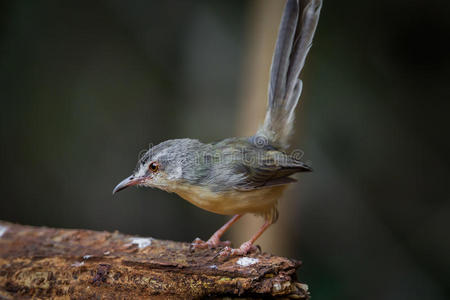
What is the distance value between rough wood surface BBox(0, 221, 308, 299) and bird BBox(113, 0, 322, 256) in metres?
0.31

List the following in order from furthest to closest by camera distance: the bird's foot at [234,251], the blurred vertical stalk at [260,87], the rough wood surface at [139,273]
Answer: the blurred vertical stalk at [260,87] < the bird's foot at [234,251] < the rough wood surface at [139,273]

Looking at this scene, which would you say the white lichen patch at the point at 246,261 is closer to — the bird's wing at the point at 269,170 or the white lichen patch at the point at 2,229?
the bird's wing at the point at 269,170

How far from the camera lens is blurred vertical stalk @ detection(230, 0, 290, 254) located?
5.28 m

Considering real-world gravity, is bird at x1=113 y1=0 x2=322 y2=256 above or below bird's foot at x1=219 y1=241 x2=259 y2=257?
above

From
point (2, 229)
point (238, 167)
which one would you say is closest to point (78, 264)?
point (2, 229)

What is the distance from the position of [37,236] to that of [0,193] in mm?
3577

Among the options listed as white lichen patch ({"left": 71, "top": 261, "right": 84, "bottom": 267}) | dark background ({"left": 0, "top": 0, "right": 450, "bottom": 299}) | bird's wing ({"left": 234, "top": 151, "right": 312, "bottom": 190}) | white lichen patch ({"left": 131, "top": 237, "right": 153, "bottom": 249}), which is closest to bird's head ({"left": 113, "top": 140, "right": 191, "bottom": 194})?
white lichen patch ({"left": 131, "top": 237, "right": 153, "bottom": 249})

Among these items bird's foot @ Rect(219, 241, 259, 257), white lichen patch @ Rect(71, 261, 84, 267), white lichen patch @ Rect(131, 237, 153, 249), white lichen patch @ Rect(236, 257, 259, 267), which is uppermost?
white lichen patch @ Rect(236, 257, 259, 267)

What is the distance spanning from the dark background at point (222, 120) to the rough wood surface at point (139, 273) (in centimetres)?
282

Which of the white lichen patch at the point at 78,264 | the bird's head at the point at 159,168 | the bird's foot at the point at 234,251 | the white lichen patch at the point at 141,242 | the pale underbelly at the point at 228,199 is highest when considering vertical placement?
the bird's head at the point at 159,168

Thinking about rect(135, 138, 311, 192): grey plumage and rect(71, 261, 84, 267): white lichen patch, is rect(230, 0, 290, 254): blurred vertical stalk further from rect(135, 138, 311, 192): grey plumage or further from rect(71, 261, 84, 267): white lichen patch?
rect(71, 261, 84, 267): white lichen patch

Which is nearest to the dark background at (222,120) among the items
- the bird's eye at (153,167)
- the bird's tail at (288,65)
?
the bird's tail at (288,65)

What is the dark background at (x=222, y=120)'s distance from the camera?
20.3ft

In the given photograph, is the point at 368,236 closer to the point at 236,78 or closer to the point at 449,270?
the point at 449,270
